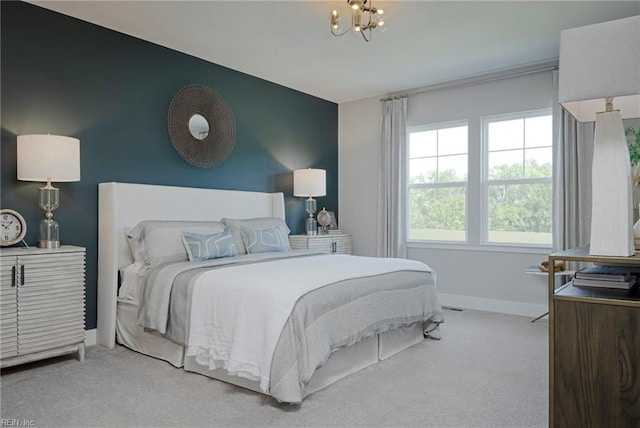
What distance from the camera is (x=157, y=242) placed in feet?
11.3

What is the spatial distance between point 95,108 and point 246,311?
2.25 metres

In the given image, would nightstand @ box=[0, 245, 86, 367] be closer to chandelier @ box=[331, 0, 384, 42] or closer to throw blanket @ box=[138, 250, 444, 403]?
Result: throw blanket @ box=[138, 250, 444, 403]

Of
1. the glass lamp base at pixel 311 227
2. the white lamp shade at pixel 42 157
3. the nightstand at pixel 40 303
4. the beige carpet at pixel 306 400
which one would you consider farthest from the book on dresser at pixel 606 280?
the glass lamp base at pixel 311 227

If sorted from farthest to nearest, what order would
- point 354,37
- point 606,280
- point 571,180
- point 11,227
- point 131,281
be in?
point 571,180 < point 354,37 < point 131,281 < point 11,227 < point 606,280

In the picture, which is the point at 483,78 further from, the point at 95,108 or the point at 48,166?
the point at 48,166

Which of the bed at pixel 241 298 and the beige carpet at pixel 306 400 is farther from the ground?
the bed at pixel 241 298

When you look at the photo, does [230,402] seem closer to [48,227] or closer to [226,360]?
[226,360]

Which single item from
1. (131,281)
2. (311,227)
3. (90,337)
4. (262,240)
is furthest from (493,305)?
(90,337)

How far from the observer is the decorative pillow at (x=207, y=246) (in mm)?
3439

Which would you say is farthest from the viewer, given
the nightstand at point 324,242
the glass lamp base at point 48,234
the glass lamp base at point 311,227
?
the glass lamp base at point 311,227

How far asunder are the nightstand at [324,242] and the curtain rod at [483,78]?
183 centimetres

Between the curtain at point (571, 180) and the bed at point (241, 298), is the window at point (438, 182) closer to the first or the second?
the curtain at point (571, 180)

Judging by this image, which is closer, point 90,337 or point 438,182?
point 90,337

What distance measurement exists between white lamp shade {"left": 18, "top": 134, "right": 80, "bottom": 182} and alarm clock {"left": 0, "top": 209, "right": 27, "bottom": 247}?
0.26 meters
